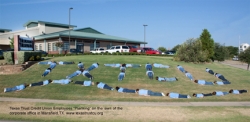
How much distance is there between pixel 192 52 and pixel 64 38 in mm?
29337

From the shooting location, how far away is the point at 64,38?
1647 inches

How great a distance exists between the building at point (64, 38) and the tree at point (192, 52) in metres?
25.5

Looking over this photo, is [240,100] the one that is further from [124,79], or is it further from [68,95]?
[68,95]

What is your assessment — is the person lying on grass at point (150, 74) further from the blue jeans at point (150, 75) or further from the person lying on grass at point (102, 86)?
the person lying on grass at point (102, 86)

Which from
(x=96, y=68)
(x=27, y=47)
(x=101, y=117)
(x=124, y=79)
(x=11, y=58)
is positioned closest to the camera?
(x=101, y=117)

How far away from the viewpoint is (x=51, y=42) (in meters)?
44.3

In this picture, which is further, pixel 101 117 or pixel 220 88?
pixel 220 88

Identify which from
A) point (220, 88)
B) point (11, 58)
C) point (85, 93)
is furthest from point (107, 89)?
point (11, 58)

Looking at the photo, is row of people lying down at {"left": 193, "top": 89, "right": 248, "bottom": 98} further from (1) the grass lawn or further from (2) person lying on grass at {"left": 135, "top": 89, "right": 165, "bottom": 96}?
(1) the grass lawn

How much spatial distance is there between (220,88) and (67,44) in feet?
113

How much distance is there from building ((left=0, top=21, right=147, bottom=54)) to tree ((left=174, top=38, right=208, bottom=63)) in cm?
2547

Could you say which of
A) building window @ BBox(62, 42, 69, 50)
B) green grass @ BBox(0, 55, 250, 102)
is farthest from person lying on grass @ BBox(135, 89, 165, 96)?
building window @ BBox(62, 42, 69, 50)

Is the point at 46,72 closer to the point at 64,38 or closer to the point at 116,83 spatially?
the point at 116,83

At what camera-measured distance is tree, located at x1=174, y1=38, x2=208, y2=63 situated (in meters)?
18.1
